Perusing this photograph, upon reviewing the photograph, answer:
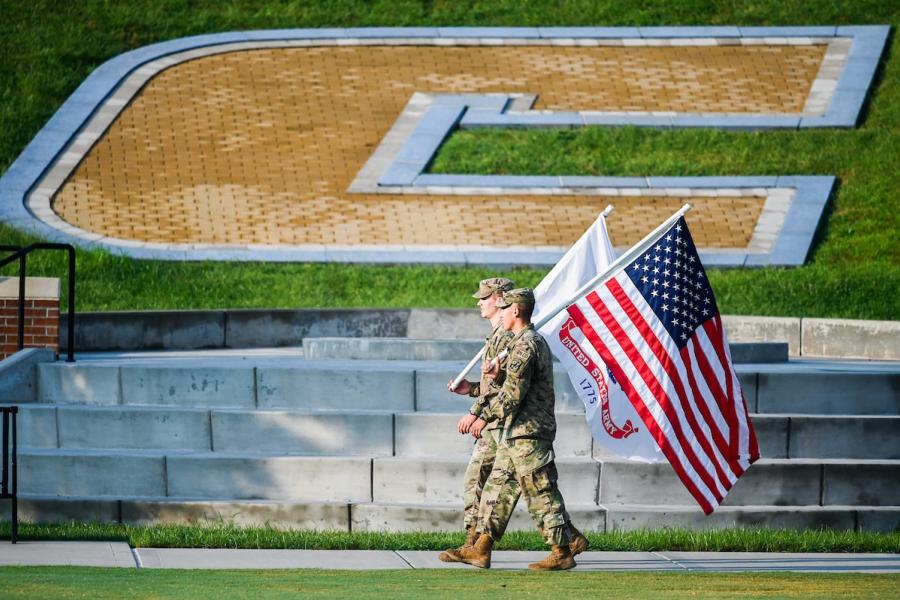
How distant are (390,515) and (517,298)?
225 centimetres

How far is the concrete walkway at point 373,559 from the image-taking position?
8750 mm

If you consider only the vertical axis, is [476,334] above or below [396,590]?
above

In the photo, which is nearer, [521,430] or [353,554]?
[521,430]

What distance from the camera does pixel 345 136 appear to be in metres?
20.4

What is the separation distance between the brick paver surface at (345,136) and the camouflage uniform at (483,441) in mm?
8201

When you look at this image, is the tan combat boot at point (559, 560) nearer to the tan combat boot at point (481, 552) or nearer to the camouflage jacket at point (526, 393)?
the tan combat boot at point (481, 552)

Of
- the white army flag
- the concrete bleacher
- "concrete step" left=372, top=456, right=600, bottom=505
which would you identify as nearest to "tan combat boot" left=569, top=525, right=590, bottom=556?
the white army flag

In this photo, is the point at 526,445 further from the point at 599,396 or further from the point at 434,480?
the point at 434,480

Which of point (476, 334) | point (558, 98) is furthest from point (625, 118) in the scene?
point (476, 334)

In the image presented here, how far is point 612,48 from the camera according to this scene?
909 inches

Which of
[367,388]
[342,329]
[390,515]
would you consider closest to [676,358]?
[390,515]

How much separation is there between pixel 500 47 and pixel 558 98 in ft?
8.04

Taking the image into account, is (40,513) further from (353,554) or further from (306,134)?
(306,134)

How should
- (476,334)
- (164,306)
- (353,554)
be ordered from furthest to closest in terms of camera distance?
(164,306), (476,334), (353,554)
